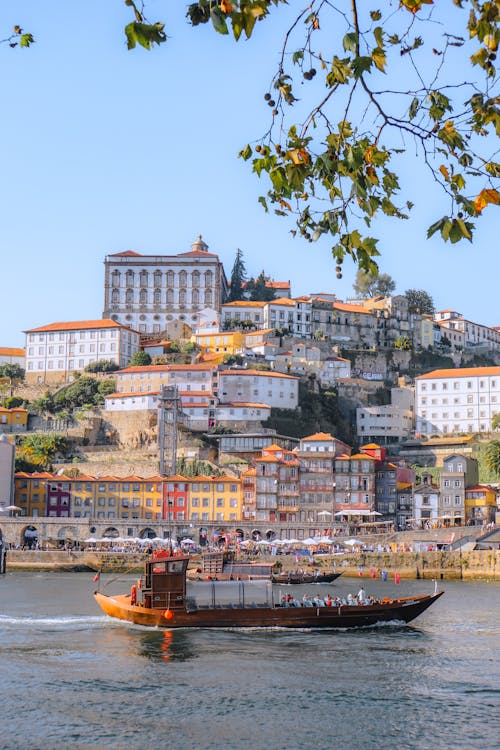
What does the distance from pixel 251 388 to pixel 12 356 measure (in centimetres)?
3973

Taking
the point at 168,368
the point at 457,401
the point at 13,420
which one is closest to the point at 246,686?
the point at 168,368

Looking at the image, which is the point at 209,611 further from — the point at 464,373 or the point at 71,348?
the point at 71,348

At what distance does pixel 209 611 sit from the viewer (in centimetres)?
3897

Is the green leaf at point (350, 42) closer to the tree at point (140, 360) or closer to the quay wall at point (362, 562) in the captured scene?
the quay wall at point (362, 562)

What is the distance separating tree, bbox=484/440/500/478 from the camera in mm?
87625

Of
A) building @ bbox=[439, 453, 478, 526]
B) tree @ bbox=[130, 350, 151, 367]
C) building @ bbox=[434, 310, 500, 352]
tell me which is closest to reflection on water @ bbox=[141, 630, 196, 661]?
building @ bbox=[439, 453, 478, 526]

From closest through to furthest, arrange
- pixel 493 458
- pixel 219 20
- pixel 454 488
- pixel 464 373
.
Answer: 1. pixel 219 20
2. pixel 454 488
3. pixel 493 458
4. pixel 464 373

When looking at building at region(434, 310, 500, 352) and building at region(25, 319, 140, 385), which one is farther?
building at region(434, 310, 500, 352)

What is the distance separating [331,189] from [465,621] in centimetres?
3698

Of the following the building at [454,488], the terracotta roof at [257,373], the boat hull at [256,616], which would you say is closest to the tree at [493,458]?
the building at [454,488]

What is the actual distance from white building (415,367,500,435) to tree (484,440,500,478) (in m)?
13.7

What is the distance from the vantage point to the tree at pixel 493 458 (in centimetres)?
8762

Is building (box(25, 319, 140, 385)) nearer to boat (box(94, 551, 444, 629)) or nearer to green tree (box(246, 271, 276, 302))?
green tree (box(246, 271, 276, 302))

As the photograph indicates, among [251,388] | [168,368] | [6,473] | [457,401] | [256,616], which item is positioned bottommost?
[256,616]
